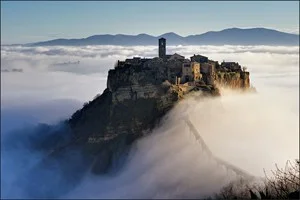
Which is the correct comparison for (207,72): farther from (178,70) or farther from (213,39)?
(213,39)

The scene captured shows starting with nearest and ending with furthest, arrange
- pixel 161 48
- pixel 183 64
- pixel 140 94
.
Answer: pixel 183 64 < pixel 140 94 < pixel 161 48

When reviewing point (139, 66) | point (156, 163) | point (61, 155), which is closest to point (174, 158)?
point (156, 163)

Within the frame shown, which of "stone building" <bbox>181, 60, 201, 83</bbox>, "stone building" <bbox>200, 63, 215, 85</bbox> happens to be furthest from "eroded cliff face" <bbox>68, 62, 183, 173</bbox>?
"stone building" <bbox>200, 63, 215, 85</bbox>

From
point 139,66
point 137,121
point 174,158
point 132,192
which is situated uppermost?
point 139,66

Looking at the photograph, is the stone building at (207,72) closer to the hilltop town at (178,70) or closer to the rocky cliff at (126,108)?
the hilltop town at (178,70)

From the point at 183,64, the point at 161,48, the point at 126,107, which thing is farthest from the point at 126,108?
the point at 183,64

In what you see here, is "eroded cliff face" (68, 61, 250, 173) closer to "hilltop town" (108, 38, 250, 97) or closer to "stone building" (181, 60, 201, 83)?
"hilltop town" (108, 38, 250, 97)

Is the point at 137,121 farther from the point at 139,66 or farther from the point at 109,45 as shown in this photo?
the point at 109,45

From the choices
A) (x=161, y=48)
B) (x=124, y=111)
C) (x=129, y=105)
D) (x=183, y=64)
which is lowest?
(x=124, y=111)
